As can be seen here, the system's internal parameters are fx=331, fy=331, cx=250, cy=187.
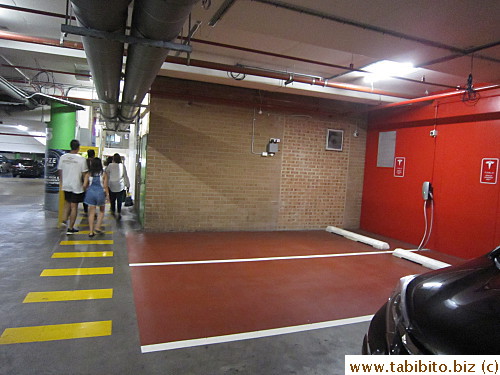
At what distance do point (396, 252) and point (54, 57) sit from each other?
22.9 feet

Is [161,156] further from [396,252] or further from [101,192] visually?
[396,252]

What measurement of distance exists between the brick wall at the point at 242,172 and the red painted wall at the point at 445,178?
3.23 ft

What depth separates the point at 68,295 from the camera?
3.69 meters

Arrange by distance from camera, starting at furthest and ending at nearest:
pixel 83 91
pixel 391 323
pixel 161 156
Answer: pixel 83 91 → pixel 161 156 → pixel 391 323

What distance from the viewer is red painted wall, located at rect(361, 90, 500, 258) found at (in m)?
6.11

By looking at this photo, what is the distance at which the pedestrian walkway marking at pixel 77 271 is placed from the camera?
434cm

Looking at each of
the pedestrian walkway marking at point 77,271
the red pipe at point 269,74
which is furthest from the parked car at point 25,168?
the pedestrian walkway marking at point 77,271

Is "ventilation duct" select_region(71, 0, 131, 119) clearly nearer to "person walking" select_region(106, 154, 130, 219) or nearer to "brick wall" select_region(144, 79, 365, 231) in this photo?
"brick wall" select_region(144, 79, 365, 231)

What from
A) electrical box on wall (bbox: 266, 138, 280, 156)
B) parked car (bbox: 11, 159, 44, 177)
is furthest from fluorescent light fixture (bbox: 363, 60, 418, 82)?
parked car (bbox: 11, 159, 44, 177)

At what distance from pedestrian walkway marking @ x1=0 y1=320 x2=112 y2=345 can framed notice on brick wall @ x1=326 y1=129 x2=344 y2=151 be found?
6997 millimetres

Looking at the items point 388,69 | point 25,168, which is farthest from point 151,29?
point 25,168

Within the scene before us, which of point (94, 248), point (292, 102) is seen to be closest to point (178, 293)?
point (94, 248)

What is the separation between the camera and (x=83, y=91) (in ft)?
33.8

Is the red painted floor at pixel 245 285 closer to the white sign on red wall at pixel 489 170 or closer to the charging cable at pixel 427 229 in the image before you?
the charging cable at pixel 427 229
